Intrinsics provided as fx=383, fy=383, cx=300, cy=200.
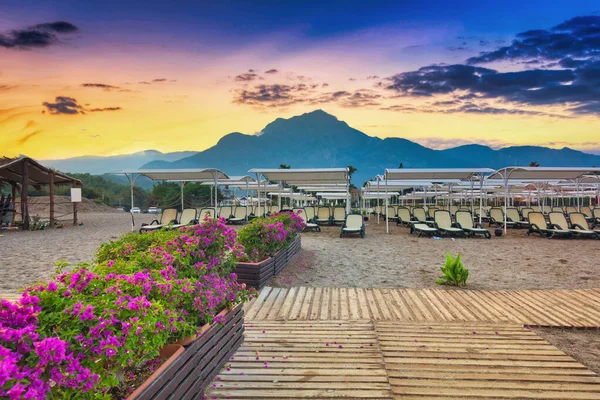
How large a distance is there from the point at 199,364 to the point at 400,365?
1466 mm

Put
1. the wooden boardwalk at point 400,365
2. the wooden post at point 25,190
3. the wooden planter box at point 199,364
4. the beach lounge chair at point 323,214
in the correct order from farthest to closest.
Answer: the beach lounge chair at point 323,214
the wooden post at point 25,190
the wooden boardwalk at point 400,365
the wooden planter box at point 199,364

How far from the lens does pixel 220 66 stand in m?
14.7

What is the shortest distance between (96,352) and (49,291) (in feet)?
1.58

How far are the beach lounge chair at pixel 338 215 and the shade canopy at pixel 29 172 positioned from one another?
13924mm

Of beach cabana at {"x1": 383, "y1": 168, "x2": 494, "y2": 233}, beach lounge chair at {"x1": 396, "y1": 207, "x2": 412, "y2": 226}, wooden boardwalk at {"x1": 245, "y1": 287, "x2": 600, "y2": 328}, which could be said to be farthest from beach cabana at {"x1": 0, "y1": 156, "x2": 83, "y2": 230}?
wooden boardwalk at {"x1": 245, "y1": 287, "x2": 600, "y2": 328}

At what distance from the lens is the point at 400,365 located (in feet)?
9.39

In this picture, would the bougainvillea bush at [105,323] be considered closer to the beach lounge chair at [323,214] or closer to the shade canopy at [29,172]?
the beach lounge chair at [323,214]

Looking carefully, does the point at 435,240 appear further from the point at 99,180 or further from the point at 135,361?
the point at 99,180

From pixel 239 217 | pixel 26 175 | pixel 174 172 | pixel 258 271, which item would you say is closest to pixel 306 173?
pixel 174 172

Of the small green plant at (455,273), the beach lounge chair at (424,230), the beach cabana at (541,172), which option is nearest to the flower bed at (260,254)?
the small green plant at (455,273)

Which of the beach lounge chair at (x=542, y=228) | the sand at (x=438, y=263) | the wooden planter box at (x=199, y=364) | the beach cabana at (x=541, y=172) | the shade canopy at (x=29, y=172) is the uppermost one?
the shade canopy at (x=29, y=172)

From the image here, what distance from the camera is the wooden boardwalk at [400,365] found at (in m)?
2.47

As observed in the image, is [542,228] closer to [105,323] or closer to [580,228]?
[580,228]

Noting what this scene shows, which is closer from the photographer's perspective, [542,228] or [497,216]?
[542,228]
